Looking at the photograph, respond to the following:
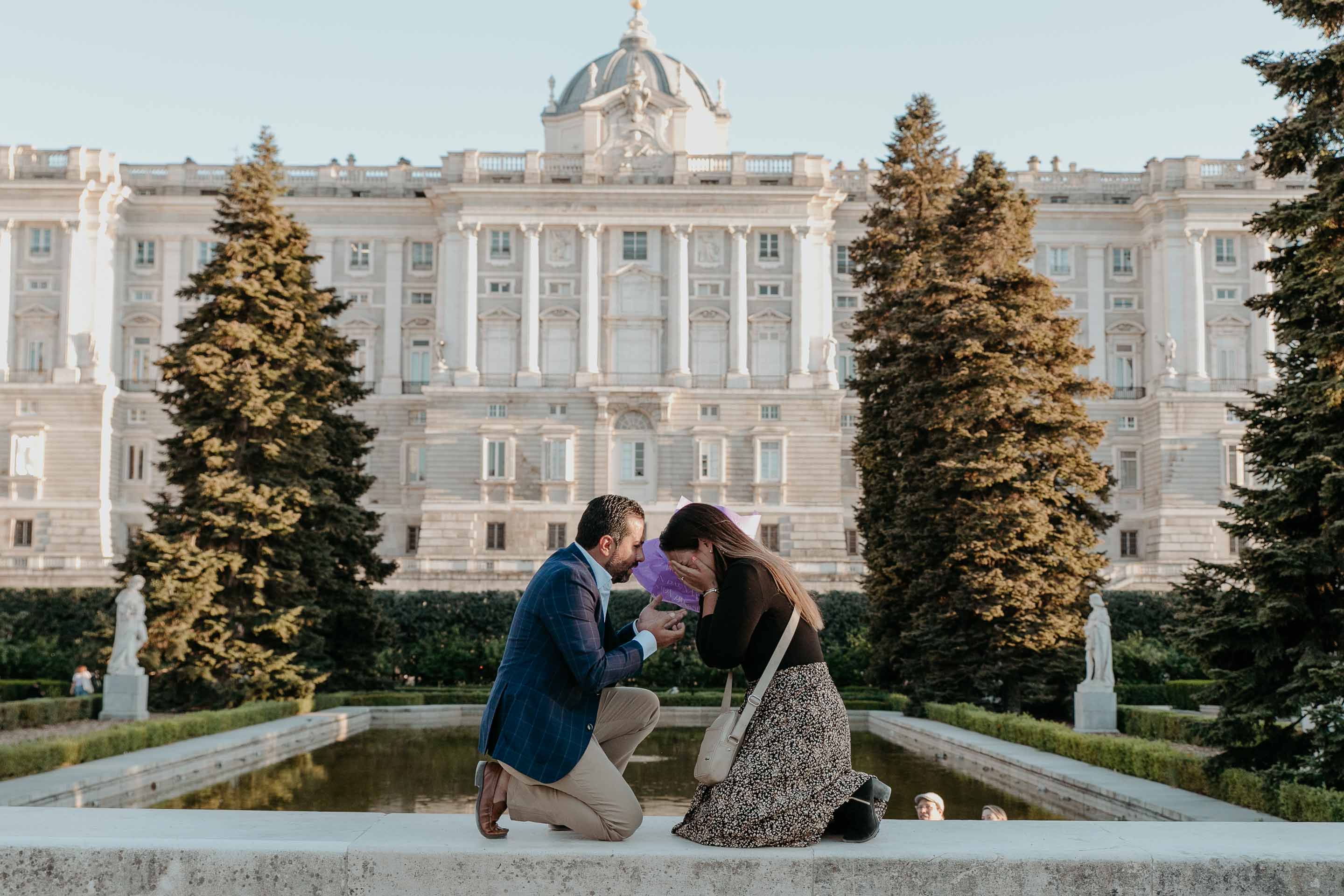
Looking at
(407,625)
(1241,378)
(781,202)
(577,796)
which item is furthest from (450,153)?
(577,796)

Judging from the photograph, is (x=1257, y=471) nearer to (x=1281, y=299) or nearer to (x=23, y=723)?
(x=1281, y=299)

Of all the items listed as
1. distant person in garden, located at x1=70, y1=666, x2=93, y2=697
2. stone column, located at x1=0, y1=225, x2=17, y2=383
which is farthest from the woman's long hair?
stone column, located at x1=0, y1=225, x2=17, y2=383

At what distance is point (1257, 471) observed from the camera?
516 inches

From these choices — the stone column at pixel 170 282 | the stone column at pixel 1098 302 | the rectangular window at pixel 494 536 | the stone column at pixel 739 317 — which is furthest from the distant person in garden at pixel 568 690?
the stone column at pixel 1098 302

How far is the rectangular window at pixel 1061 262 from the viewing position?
6141cm

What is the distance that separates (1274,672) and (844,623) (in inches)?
969

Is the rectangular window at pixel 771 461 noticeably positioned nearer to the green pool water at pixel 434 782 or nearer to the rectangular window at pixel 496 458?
the rectangular window at pixel 496 458

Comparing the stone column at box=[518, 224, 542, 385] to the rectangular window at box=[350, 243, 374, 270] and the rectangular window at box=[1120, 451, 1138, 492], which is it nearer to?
the rectangular window at box=[350, 243, 374, 270]

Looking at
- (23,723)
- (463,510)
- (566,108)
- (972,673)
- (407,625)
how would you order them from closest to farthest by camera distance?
(23,723), (972,673), (407,625), (463,510), (566,108)

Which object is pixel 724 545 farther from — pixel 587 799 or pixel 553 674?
pixel 587 799

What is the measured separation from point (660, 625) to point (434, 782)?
35.1 ft

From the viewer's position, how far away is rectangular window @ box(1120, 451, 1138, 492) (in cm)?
5925

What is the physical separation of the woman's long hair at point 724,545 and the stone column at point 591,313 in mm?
50926

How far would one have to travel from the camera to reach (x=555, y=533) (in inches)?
2183
